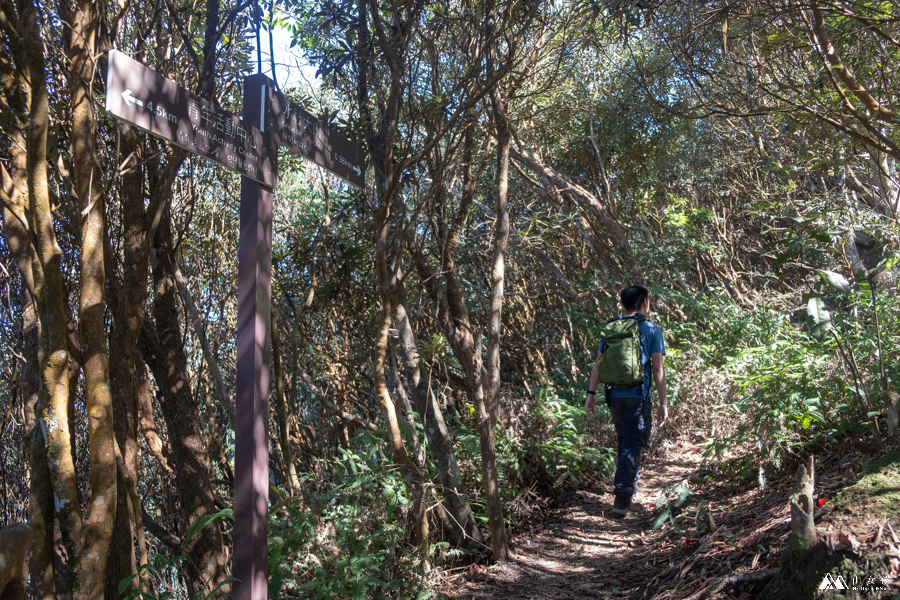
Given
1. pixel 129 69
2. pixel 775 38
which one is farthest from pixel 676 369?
pixel 129 69

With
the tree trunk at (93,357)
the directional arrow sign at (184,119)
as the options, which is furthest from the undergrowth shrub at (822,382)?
the tree trunk at (93,357)

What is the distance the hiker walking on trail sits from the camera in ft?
15.8

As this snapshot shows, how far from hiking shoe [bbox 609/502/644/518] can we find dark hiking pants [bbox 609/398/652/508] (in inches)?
0.9

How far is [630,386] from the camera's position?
16.1ft

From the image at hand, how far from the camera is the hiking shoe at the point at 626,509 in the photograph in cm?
488

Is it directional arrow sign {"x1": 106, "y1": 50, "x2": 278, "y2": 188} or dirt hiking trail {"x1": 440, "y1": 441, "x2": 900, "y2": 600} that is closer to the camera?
directional arrow sign {"x1": 106, "y1": 50, "x2": 278, "y2": 188}

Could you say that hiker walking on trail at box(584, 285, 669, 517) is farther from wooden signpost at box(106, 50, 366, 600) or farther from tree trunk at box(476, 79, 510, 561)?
wooden signpost at box(106, 50, 366, 600)

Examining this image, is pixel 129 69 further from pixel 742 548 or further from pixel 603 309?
pixel 603 309

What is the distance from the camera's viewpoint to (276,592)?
3.02m

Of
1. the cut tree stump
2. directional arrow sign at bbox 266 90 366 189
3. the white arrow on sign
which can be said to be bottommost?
the cut tree stump

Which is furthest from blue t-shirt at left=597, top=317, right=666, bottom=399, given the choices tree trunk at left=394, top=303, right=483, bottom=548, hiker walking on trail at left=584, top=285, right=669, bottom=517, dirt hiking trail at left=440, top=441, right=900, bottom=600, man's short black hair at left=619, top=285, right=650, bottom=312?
tree trunk at left=394, top=303, right=483, bottom=548

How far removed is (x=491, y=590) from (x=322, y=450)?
406cm

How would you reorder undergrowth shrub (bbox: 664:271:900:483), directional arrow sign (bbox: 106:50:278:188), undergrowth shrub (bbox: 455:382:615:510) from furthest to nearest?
1. undergrowth shrub (bbox: 455:382:615:510)
2. undergrowth shrub (bbox: 664:271:900:483)
3. directional arrow sign (bbox: 106:50:278:188)

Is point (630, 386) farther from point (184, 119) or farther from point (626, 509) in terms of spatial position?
point (184, 119)
